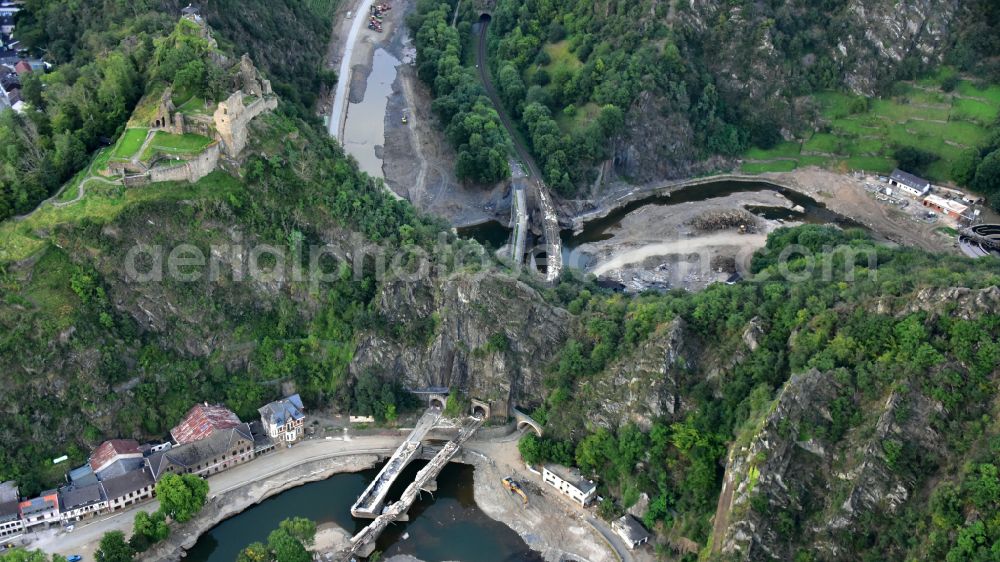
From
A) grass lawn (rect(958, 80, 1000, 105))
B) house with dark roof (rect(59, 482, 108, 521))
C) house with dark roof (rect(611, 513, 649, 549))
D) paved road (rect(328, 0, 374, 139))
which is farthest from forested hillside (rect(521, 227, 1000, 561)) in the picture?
grass lawn (rect(958, 80, 1000, 105))

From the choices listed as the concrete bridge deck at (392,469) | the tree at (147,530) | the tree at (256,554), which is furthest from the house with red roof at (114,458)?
the concrete bridge deck at (392,469)

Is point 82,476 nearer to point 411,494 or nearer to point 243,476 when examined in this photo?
point 243,476

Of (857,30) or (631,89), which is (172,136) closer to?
(631,89)

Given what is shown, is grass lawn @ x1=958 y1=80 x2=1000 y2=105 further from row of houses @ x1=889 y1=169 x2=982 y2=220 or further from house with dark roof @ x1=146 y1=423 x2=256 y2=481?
house with dark roof @ x1=146 y1=423 x2=256 y2=481

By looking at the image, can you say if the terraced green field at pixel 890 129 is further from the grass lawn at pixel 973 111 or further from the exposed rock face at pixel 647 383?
the exposed rock face at pixel 647 383

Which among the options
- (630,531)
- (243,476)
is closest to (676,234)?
(630,531)
